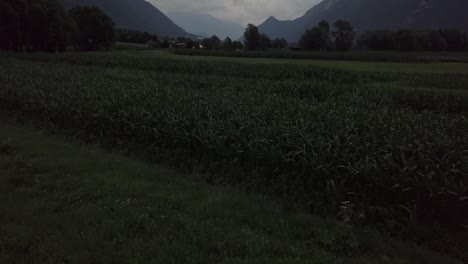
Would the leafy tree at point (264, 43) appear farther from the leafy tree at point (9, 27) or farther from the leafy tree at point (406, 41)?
the leafy tree at point (9, 27)

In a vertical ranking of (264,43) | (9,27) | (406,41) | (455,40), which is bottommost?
(264,43)

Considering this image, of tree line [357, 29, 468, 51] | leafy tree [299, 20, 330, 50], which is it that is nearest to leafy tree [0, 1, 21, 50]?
leafy tree [299, 20, 330, 50]

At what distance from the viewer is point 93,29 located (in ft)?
205

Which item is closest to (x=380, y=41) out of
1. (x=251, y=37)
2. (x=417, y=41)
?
(x=417, y=41)

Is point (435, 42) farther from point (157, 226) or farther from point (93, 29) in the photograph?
point (157, 226)

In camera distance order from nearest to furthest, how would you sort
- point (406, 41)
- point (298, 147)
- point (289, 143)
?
point (298, 147), point (289, 143), point (406, 41)

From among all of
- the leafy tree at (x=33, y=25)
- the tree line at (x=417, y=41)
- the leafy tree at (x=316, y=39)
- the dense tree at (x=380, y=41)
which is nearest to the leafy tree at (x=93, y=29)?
the leafy tree at (x=33, y=25)

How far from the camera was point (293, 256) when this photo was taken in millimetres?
4062

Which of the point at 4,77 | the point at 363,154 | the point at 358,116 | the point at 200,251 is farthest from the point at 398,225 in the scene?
the point at 4,77

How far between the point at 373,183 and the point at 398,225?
0.76 metres

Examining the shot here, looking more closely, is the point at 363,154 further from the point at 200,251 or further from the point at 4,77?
the point at 4,77

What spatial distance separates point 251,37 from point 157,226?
83183mm

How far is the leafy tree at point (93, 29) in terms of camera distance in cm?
6250

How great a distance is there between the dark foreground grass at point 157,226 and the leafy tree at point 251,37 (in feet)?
265
